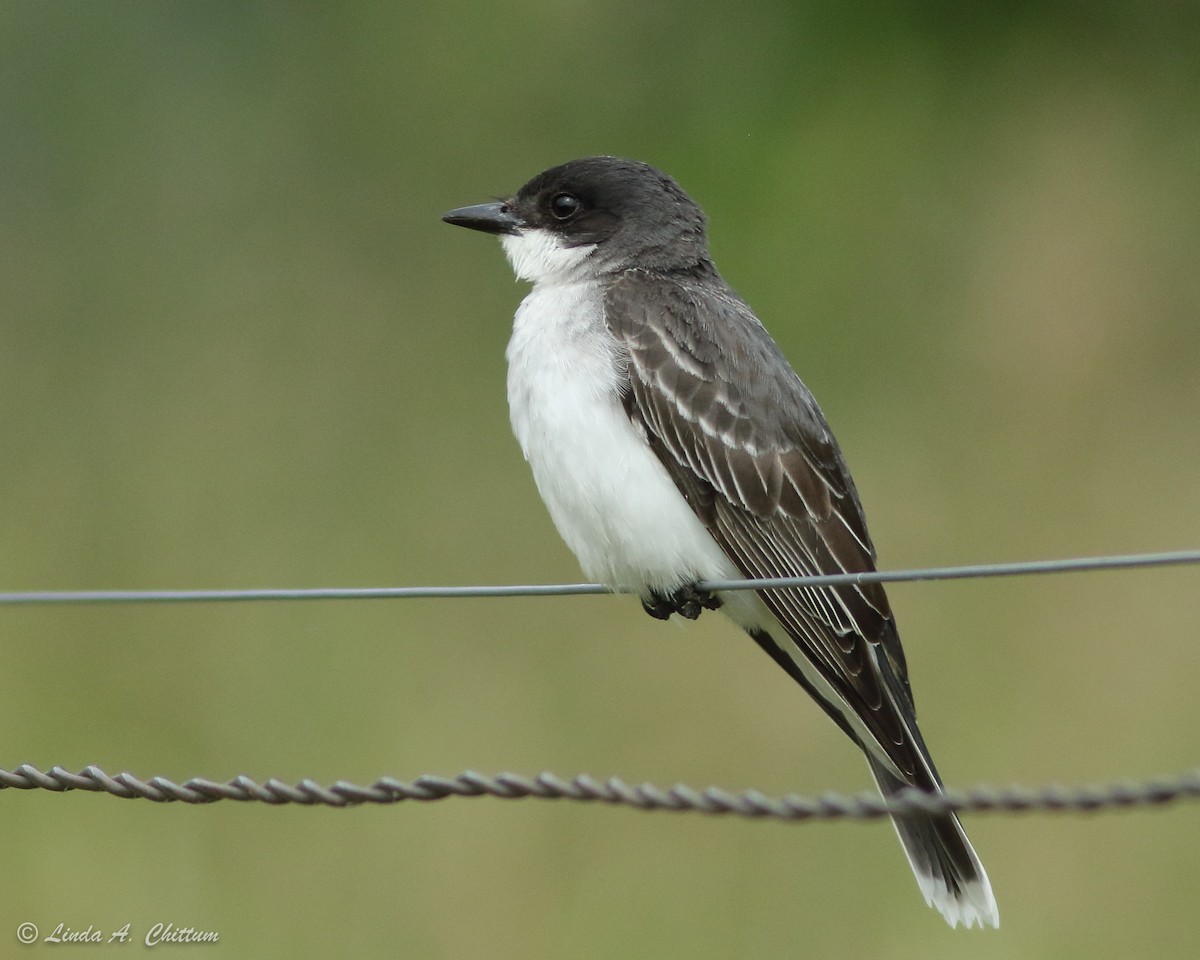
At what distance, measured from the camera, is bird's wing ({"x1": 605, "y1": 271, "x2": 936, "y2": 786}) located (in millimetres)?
4707

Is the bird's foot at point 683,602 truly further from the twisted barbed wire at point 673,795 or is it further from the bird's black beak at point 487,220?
the twisted barbed wire at point 673,795

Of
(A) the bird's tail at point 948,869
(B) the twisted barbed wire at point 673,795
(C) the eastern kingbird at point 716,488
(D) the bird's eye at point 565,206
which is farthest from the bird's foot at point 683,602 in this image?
(B) the twisted barbed wire at point 673,795

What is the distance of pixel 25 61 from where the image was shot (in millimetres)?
8828

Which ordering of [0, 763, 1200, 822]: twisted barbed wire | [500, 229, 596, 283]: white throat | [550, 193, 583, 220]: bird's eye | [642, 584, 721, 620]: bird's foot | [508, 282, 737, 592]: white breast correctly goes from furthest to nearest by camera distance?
[550, 193, 583, 220]: bird's eye
[500, 229, 596, 283]: white throat
[642, 584, 721, 620]: bird's foot
[508, 282, 737, 592]: white breast
[0, 763, 1200, 822]: twisted barbed wire

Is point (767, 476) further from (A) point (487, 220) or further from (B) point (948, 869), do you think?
(A) point (487, 220)

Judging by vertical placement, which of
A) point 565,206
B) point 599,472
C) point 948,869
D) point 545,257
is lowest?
point 948,869

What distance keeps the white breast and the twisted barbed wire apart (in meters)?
1.61

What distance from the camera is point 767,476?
4930 millimetres

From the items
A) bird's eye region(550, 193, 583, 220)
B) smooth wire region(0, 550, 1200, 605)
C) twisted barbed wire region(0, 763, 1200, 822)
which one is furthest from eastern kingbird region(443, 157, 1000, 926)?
twisted barbed wire region(0, 763, 1200, 822)

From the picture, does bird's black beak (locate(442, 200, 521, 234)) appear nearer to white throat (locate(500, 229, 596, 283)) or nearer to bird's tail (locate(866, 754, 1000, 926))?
white throat (locate(500, 229, 596, 283))

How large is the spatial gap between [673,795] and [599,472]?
6.12 ft

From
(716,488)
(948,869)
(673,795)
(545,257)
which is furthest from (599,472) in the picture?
(673,795)

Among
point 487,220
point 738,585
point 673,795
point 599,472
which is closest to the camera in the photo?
point 673,795

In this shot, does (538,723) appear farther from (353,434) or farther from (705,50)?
(705,50)
